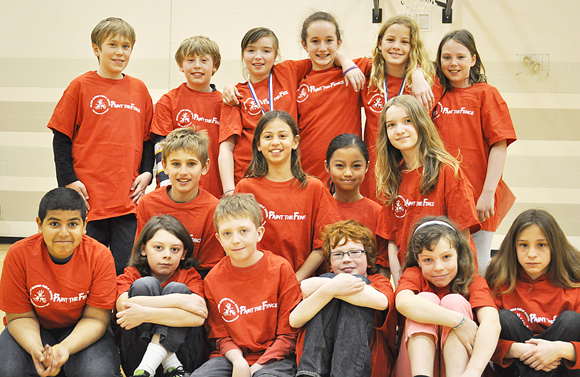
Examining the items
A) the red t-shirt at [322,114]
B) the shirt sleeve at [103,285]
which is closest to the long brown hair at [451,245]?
the red t-shirt at [322,114]

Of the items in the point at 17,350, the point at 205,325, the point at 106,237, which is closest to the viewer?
the point at 17,350

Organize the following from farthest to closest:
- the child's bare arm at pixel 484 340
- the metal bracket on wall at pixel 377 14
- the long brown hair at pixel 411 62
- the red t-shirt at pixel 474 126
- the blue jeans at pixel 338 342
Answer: the metal bracket on wall at pixel 377 14, the long brown hair at pixel 411 62, the red t-shirt at pixel 474 126, the blue jeans at pixel 338 342, the child's bare arm at pixel 484 340

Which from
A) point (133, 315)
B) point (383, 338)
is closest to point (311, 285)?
point (383, 338)

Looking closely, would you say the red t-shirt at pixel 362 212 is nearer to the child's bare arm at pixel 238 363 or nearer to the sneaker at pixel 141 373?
Result: the child's bare arm at pixel 238 363

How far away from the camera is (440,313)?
2.44 meters

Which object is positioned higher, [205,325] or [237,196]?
[237,196]

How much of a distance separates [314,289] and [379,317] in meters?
0.41

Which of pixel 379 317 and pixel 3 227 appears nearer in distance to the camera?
pixel 379 317

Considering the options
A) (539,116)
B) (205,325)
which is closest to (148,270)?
(205,325)

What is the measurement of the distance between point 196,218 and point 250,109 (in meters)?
1.04

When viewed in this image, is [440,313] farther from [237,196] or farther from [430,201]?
[237,196]

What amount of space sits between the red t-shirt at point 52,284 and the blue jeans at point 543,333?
7.01 feet

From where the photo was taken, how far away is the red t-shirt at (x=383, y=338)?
265 centimetres

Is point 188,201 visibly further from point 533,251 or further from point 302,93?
point 533,251
